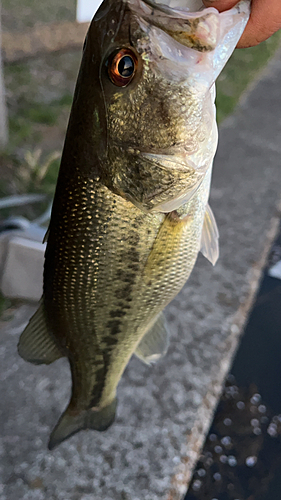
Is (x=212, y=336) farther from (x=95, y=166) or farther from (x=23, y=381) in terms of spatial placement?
(x=95, y=166)

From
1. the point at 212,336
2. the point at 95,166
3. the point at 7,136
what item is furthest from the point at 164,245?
the point at 7,136

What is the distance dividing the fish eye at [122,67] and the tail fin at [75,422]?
1217 millimetres

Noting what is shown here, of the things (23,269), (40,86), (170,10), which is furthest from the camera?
(40,86)

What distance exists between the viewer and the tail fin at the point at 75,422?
1610mm

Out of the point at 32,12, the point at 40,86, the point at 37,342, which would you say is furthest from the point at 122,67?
the point at 32,12

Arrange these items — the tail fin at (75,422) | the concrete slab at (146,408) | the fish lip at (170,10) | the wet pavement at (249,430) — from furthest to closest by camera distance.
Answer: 1. the wet pavement at (249,430)
2. the concrete slab at (146,408)
3. the tail fin at (75,422)
4. the fish lip at (170,10)

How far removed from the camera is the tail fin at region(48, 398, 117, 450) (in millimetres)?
1610

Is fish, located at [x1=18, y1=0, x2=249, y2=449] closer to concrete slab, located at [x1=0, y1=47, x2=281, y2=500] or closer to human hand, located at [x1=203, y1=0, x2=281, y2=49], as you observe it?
human hand, located at [x1=203, y1=0, x2=281, y2=49]

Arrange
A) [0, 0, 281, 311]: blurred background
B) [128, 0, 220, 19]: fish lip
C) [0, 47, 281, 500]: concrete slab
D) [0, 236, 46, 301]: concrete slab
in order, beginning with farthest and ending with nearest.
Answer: [0, 0, 281, 311]: blurred background < [0, 236, 46, 301]: concrete slab < [0, 47, 281, 500]: concrete slab < [128, 0, 220, 19]: fish lip

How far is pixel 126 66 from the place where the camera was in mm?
946

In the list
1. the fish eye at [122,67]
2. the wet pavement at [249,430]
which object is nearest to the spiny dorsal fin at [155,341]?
the wet pavement at [249,430]

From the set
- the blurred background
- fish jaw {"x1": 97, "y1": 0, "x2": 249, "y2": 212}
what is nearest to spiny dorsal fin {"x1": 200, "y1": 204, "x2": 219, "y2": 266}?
fish jaw {"x1": 97, "y1": 0, "x2": 249, "y2": 212}

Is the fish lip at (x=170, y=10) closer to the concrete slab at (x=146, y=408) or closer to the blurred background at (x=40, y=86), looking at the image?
the concrete slab at (x=146, y=408)

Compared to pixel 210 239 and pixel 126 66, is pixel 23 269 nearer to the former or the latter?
pixel 210 239
